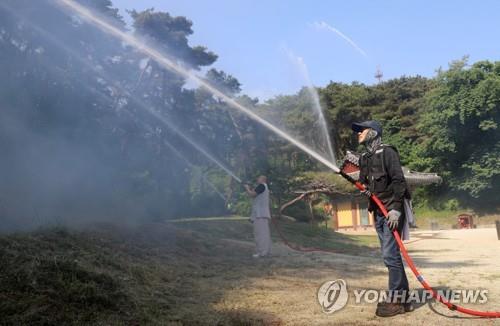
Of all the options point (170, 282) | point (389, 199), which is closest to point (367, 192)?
point (389, 199)

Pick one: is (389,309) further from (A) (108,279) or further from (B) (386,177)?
(A) (108,279)

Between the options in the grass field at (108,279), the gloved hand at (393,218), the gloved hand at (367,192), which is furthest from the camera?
the gloved hand at (367,192)

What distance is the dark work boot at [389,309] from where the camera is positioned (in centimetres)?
408

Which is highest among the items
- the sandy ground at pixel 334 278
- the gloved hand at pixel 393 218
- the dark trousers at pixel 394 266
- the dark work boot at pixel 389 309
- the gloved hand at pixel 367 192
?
the gloved hand at pixel 367 192

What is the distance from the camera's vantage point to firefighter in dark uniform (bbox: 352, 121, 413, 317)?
4.22 metres

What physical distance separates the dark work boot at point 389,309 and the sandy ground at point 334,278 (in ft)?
0.22

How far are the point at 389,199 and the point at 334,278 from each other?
2.18 metres

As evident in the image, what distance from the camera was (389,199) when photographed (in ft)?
14.4

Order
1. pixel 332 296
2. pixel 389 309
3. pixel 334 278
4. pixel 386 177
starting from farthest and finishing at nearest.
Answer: pixel 334 278 < pixel 332 296 < pixel 386 177 < pixel 389 309

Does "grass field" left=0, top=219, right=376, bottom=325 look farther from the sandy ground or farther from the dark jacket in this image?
the dark jacket

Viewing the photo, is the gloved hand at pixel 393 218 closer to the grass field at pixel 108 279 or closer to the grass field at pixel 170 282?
the grass field at pixel 170 282

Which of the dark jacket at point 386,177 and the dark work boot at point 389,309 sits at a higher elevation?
the dark jacket at point 386,177

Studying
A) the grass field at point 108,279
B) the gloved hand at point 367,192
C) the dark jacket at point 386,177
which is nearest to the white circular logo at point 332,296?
the grass field at point 108,279

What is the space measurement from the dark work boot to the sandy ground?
0.07 meters
